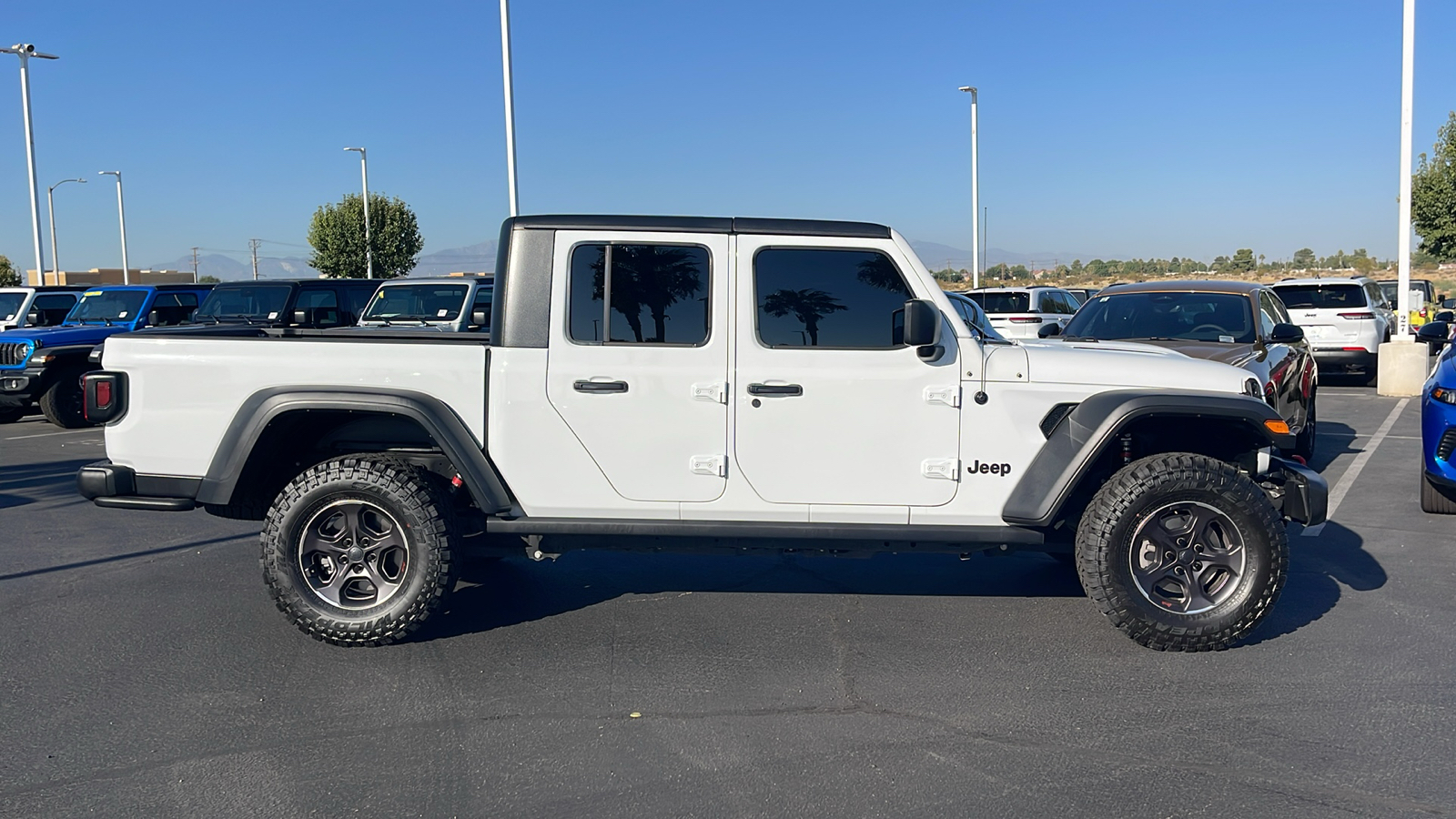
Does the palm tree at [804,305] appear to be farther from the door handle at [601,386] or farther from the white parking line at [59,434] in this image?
the white parking line at [59,434]

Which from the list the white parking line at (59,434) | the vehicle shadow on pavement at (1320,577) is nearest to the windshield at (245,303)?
the white parking line at (59,434)

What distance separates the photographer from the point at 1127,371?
5.00 m

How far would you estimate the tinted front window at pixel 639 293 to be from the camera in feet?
16.6

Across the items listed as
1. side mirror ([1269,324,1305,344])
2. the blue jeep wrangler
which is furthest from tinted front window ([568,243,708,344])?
the blue jeep wrangler

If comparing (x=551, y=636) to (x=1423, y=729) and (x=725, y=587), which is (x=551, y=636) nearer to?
(x=725, y=587)

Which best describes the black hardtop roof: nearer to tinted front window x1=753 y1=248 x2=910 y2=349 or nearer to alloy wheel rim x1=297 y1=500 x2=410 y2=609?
tinted front window x1=753 y1=248 x2=910 y2=349

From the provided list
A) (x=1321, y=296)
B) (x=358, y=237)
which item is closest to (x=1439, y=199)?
(x=1321, y=296)

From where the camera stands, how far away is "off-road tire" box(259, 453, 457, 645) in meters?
5.02

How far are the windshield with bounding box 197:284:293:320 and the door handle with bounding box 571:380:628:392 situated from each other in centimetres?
1222

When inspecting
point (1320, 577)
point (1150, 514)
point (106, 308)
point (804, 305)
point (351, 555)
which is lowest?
point (1320, 577)

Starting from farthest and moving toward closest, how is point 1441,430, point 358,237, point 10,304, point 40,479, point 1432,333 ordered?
point 358,237
point 10,304
point 40,479
point 1432,333
point 1441,430

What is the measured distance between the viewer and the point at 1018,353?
16.6 feet

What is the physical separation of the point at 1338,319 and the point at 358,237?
41650 millimetres

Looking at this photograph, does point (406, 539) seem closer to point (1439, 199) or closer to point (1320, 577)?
point (1320, 577)
